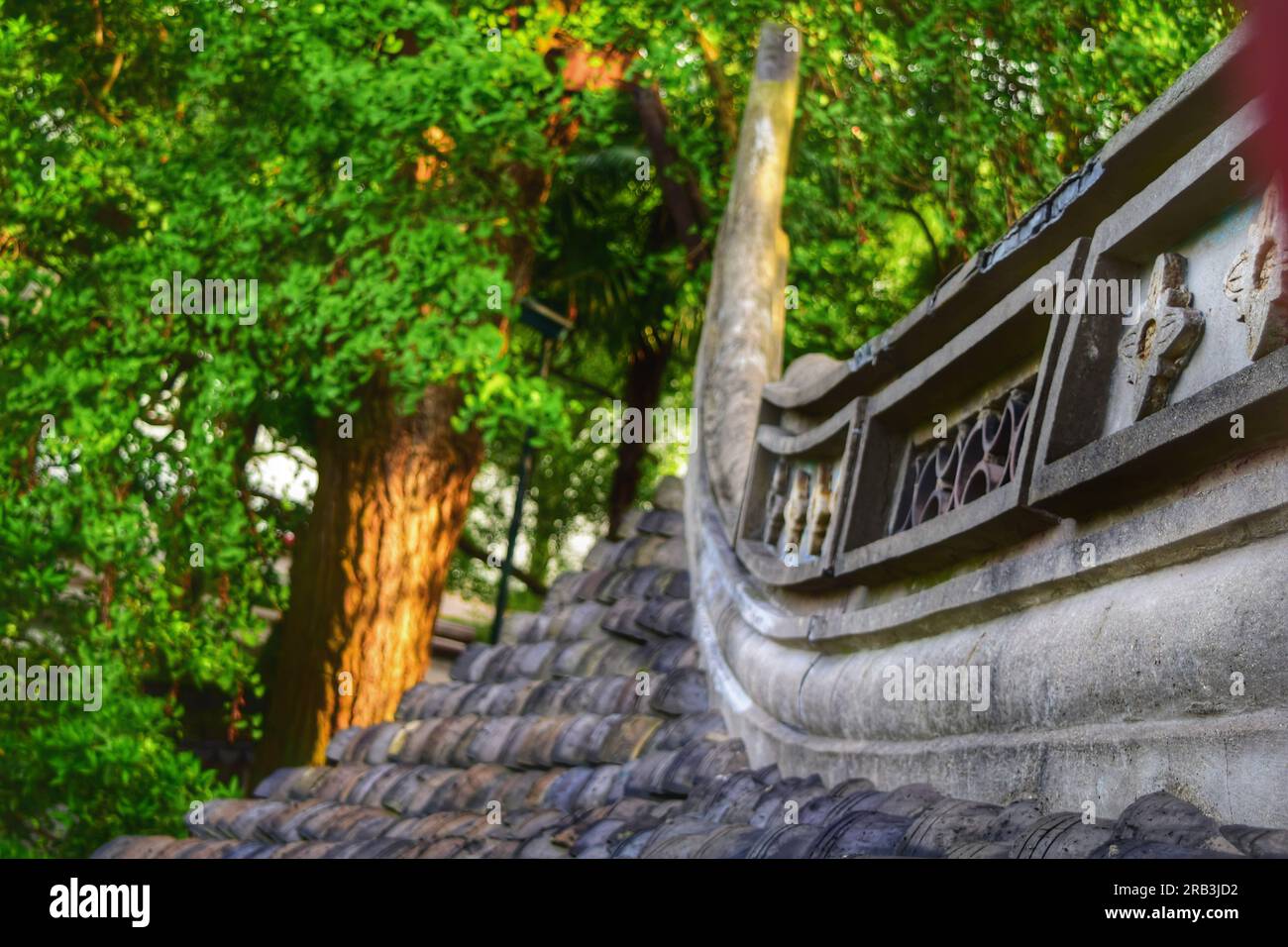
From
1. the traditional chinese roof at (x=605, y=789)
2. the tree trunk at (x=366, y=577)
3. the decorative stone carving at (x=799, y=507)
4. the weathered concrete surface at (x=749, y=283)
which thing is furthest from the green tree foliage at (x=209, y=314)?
the decorative stone carving at (x=799, y=507)

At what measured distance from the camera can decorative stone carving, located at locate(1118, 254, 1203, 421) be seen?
2.91 metres

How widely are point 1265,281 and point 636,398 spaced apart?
12.6 metres

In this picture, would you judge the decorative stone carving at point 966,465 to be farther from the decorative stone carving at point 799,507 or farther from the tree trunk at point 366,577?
the tree trunk at point 366,577

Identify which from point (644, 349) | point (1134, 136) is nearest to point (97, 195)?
point (644, 349)

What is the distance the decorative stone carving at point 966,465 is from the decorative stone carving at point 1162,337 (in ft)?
1.25

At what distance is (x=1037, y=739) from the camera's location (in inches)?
125

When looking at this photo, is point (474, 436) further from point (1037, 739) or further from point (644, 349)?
point (1037, 739)

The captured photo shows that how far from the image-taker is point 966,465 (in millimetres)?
3939

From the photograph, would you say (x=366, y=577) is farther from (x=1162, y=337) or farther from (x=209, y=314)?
(x=1162, y=337)

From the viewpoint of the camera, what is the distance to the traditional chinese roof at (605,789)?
2.99 m

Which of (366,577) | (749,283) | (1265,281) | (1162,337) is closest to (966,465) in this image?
(1162,337)

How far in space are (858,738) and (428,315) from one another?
575 centimetres

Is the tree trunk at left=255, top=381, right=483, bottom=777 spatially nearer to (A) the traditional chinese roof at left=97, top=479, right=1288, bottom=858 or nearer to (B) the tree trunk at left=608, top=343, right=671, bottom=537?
(A) the traditional chinese roof at left=97, top=479, right=1288, bottom=858
